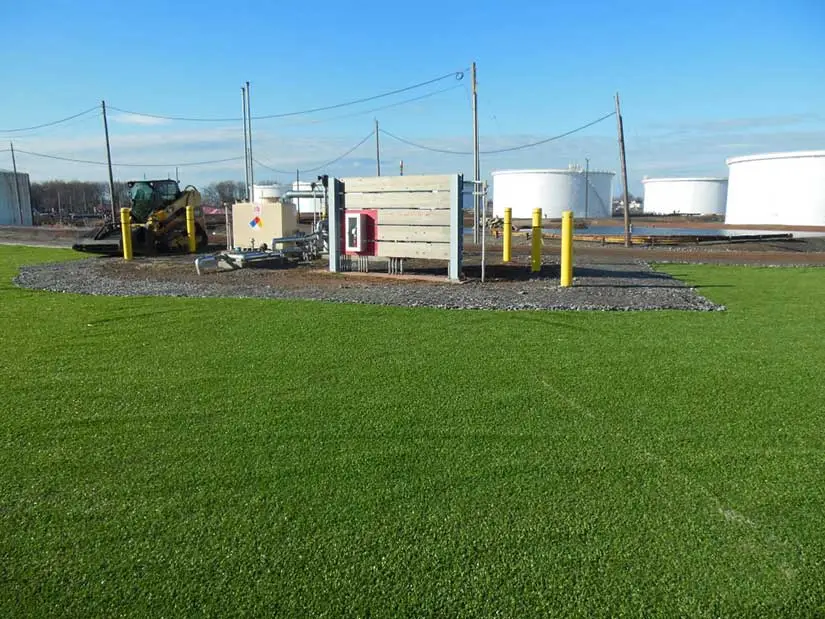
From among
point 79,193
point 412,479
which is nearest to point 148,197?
point 412,479

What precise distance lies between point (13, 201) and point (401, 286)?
210ft

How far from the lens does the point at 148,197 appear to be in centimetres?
2153

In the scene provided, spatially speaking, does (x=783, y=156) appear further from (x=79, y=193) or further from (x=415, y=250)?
(x=79, y=193)

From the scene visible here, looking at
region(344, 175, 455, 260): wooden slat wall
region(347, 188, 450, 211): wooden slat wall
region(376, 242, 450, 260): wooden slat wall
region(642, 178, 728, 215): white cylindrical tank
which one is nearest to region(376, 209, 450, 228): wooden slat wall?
region(344, 175, 455, 260): wooden slat wall

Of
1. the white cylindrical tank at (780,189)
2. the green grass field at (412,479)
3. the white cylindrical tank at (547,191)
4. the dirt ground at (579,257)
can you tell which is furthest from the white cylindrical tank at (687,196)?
the green grass field at (412,479)

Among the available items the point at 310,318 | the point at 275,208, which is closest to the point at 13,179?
the point at 275,208

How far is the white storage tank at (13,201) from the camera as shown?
6124 centimetres

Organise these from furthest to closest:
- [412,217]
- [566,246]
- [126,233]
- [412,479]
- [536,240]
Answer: [126,233]
[536,240]
[412,217]
[566,246]
[412,479]

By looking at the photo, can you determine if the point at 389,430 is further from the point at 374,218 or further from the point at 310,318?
the point at 374,218

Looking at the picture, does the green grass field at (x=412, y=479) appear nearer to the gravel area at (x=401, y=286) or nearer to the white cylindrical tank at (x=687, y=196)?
the gravel area at (x=401, y=286)

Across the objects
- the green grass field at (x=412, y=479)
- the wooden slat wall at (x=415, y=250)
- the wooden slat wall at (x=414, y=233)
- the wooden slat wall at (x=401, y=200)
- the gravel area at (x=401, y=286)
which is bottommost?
the green grass field at (x=412, y=479)

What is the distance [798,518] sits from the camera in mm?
3162

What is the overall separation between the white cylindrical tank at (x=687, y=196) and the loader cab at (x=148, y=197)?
76.7 meters

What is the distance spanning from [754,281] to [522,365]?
9368 mm
